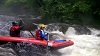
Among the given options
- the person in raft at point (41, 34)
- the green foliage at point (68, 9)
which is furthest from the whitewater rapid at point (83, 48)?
the green foliage at point (68, 9)

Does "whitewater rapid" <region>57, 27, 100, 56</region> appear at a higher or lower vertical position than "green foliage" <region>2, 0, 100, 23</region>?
lower

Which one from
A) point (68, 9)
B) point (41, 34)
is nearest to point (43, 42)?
point (41, 34)

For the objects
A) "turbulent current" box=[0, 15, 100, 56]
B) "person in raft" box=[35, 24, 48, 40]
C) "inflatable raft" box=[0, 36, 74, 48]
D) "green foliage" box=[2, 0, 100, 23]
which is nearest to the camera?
"turbulent current" box=[0, 15, 100, 56]

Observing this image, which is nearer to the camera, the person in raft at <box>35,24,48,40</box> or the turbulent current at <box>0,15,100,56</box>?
the turbulent current at <box>0,15,100,56</box>

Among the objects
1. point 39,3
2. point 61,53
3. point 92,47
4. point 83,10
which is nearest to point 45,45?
point 61,53

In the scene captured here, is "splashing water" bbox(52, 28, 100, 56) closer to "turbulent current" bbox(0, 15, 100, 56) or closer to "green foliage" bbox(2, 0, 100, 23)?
"turbulent current" bbox(0, 15, 100, 56)

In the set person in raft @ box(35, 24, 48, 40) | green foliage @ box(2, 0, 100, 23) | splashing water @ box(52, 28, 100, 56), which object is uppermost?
green foliage @ box(2, 0, 100, 23)

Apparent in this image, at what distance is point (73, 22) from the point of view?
17.7 m

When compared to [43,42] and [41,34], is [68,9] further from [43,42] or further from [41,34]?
[43,42]

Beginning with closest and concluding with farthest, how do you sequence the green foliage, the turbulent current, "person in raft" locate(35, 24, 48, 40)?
1. the turbulent current
2. "person in raft" locate(35, 24, 48, 40)
3. the green foliage

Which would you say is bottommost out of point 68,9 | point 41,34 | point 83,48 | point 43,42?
point 83,48

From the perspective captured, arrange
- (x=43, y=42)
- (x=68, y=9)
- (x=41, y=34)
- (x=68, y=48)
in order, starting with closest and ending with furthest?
1. (x=43, y=42)
2. (x=41, y=34)
3. (x=68, y=48)
4. (x=68, y=9)

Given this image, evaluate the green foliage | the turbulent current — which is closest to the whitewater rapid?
the turbulent current

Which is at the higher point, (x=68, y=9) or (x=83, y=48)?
(x=68, y=9)
